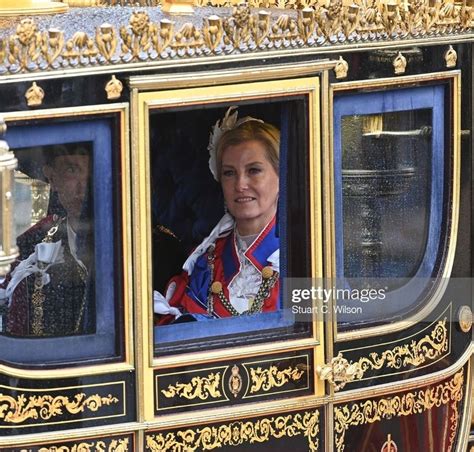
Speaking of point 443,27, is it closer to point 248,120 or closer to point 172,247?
point 248,120

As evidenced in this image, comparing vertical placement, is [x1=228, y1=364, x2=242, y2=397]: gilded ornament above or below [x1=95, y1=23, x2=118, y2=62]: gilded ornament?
below

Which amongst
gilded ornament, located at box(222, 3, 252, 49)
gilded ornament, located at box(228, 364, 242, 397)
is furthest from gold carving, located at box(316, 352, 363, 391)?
gilded ornament, located at box(222, 3, 252, 49)

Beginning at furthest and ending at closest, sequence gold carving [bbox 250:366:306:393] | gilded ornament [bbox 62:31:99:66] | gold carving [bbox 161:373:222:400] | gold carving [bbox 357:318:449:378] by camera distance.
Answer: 1. gold carving [bbox 357:318:449:378]
2. gold carving [bbox 250:366:306:393]
3. gold carving [bbox 161:373:222:400]
4. gilded ornament [bbox 62:31:99:66]

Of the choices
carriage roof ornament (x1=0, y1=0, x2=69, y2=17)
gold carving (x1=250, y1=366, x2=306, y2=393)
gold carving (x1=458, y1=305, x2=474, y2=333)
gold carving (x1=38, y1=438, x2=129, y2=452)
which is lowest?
gold carving (x1=38, y1=438, x2=129, y2=452)

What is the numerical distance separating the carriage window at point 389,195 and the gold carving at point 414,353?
112 mm

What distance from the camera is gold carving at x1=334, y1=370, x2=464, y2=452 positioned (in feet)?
22.6

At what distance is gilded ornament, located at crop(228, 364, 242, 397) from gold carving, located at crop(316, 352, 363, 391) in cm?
26

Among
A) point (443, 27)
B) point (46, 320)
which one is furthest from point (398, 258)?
point (46, 320)

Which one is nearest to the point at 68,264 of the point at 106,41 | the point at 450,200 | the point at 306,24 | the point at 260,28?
the point at 106,41

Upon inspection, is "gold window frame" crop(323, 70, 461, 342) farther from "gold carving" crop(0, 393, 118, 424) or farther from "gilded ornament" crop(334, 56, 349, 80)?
"gold carving" crop(0, 393, 118, 424)

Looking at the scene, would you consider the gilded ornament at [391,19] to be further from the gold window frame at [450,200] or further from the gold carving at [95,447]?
the gold carving at [95,447]

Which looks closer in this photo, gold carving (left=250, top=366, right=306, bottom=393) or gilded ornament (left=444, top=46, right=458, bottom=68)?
gold carving (left=250, top=366, right=306, bottom=393)

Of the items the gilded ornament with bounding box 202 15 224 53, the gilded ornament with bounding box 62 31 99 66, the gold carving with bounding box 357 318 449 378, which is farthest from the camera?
the gold carving with bounding box 357 318 449 378

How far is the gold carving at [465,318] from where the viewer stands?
7160 mm
